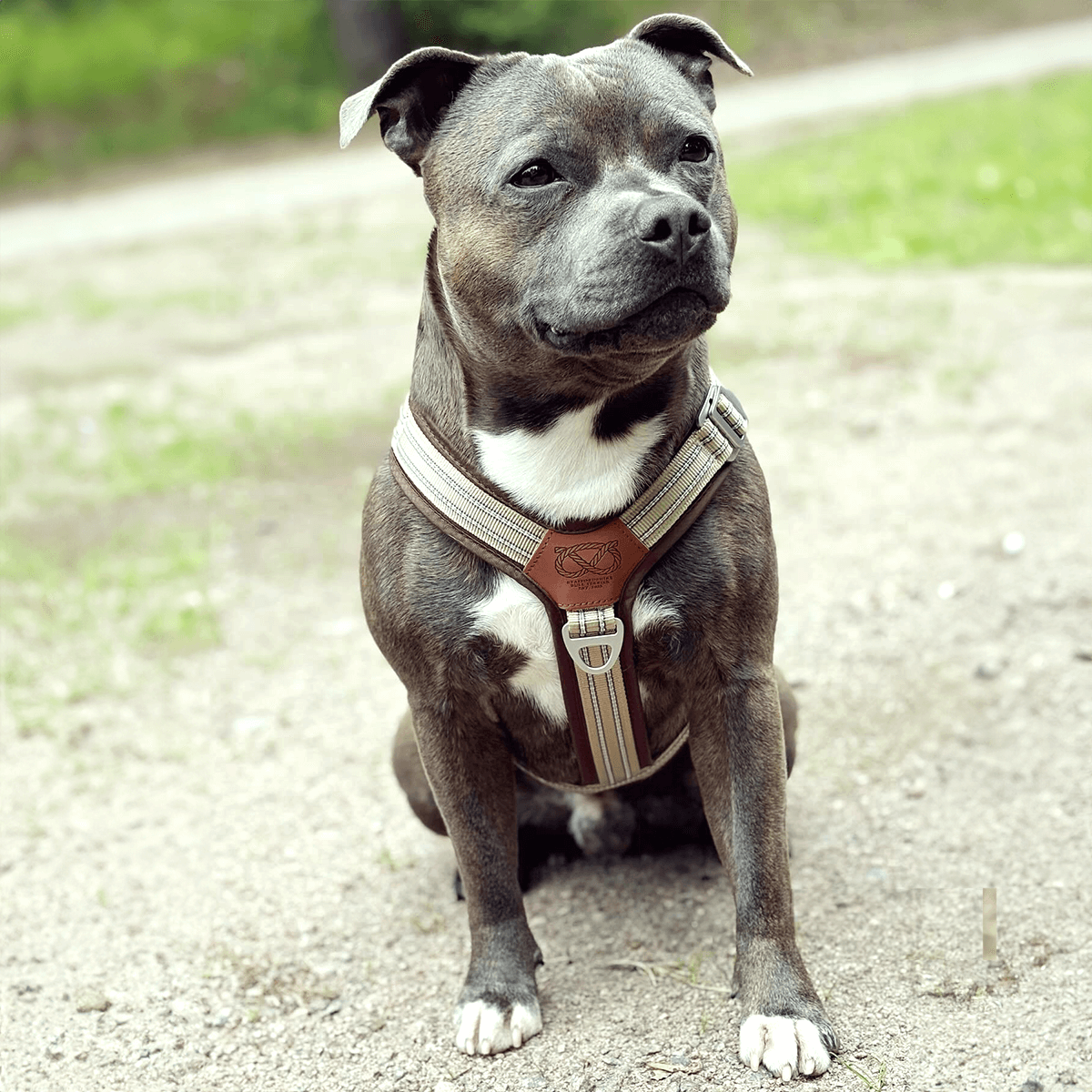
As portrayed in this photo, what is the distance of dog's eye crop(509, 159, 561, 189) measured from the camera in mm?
2443

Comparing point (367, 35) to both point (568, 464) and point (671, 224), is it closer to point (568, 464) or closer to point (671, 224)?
point (568, 464)

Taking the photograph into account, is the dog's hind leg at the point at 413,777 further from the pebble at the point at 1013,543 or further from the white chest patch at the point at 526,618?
the pebble at the point at 1013,543

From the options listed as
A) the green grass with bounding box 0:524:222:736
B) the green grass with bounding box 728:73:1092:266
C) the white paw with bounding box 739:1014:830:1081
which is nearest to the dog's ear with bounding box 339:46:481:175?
the white paw with bounding box 739:1014:830:1081

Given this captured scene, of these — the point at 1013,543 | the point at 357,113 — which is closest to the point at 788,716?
the point at 357,113

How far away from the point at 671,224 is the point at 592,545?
0.63 meters

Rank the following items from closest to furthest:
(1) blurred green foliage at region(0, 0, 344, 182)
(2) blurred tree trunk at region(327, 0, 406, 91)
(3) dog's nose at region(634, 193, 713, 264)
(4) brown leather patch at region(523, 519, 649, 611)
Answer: (3) dog's nose at region(634, 193, 713, 264) → (4) brown leather patch at region(523, 519, 649, 611) → (2) blurred tree trunk at region(327, 0, 406, 91) → (1) blurred green foliage at region(0, 0, 344, 182)

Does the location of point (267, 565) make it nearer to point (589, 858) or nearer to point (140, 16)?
point (589, 858)

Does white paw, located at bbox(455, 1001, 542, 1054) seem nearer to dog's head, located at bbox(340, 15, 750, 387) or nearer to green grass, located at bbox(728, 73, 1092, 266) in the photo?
dog's head, located at bbox(340, 15, 750, 387)

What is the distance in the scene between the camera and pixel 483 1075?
270 cm

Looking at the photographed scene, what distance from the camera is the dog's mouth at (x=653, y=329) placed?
233 cm

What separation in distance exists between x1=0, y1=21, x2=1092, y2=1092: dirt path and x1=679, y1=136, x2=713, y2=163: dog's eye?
1.68m

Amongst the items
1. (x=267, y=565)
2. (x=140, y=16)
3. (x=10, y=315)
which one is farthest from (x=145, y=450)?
(x=140, y=16)

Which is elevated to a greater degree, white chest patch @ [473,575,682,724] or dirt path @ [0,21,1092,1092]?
white chest patch @ [473,575,682,724]

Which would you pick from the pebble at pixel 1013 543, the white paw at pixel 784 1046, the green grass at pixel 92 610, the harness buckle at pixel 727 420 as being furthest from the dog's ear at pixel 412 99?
the pebble at pixel 1013 543
